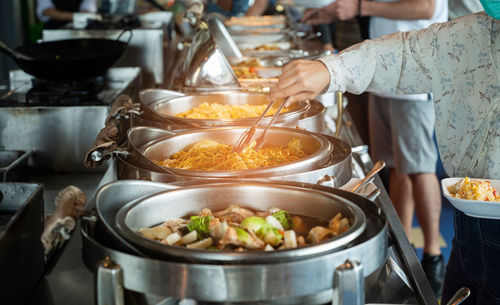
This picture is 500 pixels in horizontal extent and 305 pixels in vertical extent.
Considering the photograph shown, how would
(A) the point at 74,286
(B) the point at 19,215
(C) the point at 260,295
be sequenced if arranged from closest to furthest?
1. (C) the point at 260,295
2. (B) the point at 19,215
3. (A) the point at 74,286

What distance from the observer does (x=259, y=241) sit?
3.57 ft

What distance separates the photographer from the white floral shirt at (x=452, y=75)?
1703 millimetres

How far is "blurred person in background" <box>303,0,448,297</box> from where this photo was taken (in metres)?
3.55

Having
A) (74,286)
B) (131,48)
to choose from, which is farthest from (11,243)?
(131,48)

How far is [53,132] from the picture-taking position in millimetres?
2229

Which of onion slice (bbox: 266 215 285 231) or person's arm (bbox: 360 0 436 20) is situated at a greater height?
person's arm (bbox: 360 0 436 20)

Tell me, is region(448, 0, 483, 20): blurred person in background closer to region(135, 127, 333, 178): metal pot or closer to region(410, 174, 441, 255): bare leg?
region(410, 174, 441, 255): bare leg

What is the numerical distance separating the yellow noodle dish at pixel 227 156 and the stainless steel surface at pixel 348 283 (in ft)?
2.10

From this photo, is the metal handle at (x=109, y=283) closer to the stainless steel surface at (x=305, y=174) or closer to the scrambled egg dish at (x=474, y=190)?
the stainless steel surface at (x=305, y=174)

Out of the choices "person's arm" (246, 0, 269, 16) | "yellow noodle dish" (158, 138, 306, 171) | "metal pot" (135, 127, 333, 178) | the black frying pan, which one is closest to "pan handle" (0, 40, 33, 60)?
the black frying pan

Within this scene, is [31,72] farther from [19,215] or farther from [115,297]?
[115,297]

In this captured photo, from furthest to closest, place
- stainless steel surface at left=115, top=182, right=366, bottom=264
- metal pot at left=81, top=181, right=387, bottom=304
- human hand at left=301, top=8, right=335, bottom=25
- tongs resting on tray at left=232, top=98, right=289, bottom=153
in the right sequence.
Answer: human hand at left=301, top=8, right=335, bottom=25
tongs resting on tray at left=232, top=98, right=289, bottom=153
stainless steel surface at left=115, top=182, right=366, bottom=264
metal pot at left=81, top=181, right=387, bottom=304

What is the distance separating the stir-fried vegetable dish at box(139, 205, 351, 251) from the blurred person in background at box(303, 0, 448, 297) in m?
2.43

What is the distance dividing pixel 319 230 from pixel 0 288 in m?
0.62
